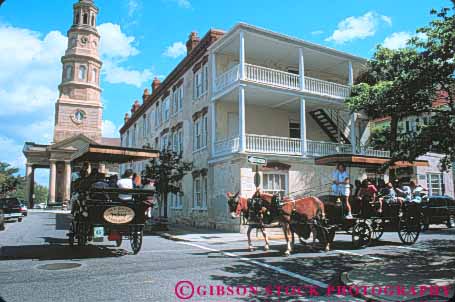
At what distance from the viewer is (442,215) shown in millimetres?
19719

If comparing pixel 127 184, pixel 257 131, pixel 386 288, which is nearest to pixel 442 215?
pixel 257 131

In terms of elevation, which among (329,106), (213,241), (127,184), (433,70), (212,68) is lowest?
(213,241)

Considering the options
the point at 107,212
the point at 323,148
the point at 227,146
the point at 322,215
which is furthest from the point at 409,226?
the point at 227,146

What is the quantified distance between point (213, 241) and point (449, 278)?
9026mm

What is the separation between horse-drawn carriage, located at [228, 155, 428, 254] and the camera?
11359 mm

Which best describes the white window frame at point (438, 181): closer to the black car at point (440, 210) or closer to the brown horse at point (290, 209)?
the black car at point (440, 210)

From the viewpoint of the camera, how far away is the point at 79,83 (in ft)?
234

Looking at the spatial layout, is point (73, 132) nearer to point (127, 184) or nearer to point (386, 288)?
point (127, 184)

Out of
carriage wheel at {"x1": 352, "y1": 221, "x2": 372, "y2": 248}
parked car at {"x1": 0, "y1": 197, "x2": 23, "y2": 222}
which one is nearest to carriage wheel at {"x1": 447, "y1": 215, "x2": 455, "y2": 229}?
carriage wheel at {"x1": 352, "y1": 221, "x2": 372, "y2": 248}

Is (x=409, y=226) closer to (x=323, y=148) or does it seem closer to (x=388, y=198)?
(x=388, y=198)

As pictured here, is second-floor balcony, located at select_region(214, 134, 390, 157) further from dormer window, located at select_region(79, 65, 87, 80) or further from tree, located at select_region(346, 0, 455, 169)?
dormer window, located at select_region(79, 65, 87, 80)

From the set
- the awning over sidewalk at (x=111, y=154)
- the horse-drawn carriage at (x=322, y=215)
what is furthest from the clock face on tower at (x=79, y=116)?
the horse-drawn carriage at (x=322, y=215)

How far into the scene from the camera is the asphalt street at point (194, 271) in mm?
6473

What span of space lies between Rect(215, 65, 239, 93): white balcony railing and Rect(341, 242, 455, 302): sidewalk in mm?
12508
